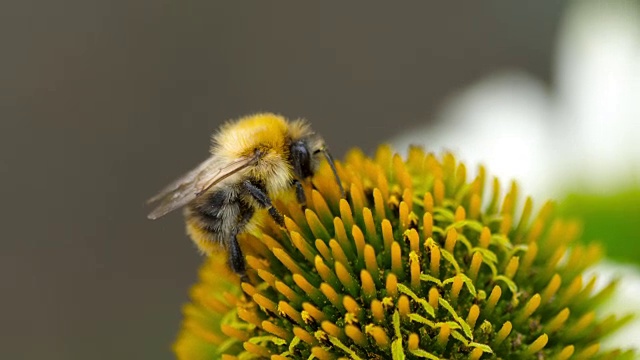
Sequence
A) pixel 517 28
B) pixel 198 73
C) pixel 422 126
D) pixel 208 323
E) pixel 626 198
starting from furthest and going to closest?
pixel 198 73 < pixel 517 28 < pixel 422 126 < pixel 626 198 < pixel 208 323

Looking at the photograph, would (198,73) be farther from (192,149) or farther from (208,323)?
(208,323)

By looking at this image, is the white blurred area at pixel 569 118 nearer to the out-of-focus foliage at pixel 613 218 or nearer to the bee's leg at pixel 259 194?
the out-of-focus foliage at pixel 613 218

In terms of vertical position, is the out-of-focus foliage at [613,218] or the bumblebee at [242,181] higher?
the out-of-focus foliage at [613,218]

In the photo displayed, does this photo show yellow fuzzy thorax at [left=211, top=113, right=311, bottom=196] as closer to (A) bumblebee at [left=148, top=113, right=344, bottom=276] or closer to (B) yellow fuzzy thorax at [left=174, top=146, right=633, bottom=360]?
(A) bumblebee at [left=148, top=113, right=344, bottom=276]

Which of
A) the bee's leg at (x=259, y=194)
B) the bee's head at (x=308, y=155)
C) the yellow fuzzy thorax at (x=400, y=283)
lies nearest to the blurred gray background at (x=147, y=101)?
the yellow fuzzy thorax at (x=400, y=283)

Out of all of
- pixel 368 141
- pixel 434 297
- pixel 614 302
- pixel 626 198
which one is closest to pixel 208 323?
pixel 434 297

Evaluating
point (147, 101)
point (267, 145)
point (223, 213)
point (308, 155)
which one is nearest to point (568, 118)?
point (308, 155)

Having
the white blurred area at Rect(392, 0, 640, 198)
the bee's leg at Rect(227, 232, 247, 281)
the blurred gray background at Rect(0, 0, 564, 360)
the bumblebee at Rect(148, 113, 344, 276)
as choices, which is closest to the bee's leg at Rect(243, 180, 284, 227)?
the bumblebee at Rect(148, 113, 344, 276)
